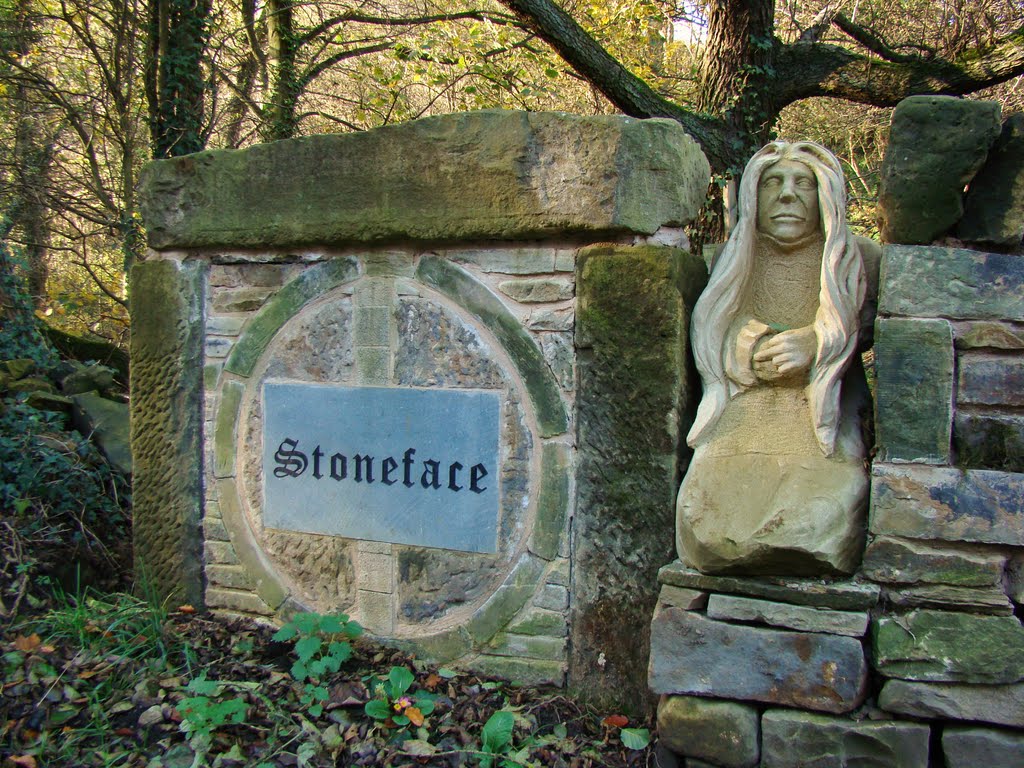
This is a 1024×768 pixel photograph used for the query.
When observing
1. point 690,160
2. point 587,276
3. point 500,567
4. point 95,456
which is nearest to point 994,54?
point 690,160

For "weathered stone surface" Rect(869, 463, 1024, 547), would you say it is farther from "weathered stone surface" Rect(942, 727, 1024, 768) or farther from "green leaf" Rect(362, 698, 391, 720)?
"green leaf" Rect(362, 698, 391, 720)

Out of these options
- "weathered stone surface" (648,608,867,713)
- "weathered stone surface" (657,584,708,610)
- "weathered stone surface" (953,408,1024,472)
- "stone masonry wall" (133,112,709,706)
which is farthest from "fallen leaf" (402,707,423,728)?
"weathered stone surface" (953,408,1024,472)

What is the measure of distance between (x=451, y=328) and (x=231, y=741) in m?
1.48

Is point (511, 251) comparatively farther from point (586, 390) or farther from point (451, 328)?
point (586, 390)

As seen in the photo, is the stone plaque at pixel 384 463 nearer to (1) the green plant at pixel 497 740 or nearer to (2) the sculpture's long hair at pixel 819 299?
(1) the green plant at pixel 497 740

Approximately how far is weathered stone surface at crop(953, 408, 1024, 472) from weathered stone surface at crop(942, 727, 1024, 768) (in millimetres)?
661

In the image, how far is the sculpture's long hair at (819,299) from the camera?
229 cm

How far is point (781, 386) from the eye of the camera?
240 cm

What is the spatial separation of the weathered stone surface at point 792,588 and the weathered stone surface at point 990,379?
0.56 metres

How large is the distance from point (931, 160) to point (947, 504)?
912 mm

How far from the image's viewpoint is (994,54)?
232 inches

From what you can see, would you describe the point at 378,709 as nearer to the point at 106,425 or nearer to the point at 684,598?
the point at 684,598

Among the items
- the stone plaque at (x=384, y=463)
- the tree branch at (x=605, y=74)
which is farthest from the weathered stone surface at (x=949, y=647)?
the tree branch at (x=605, y=74)

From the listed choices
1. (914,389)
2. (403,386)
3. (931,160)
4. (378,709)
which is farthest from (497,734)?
(931,160)
